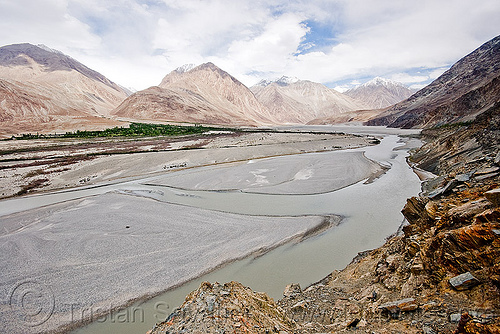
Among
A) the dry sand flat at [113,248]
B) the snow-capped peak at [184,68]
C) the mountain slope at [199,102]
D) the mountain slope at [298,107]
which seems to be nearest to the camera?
the dry sand flat at [113,248]

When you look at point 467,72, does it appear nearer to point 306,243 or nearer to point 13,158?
point 306,243

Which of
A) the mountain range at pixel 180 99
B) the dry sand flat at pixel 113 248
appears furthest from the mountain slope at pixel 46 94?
the dry sand flat at pixel 113 248

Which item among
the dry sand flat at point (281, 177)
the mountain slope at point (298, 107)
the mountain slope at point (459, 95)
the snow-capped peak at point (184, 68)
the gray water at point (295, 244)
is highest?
the snow-capped peak at point (184, 68)

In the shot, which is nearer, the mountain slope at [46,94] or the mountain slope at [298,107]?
the mountain slope at [46,94]

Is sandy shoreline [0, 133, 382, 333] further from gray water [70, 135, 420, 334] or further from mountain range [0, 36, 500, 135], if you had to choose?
mountain range [0, 36, 500, 135]

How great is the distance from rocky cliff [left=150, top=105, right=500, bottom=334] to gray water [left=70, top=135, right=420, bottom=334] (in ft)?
4.08

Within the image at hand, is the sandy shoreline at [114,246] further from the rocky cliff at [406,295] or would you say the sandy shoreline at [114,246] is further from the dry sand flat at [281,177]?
the dry sand flat at [281,177]

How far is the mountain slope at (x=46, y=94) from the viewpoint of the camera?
208 ft

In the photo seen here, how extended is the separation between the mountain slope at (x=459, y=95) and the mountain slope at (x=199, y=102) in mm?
59660

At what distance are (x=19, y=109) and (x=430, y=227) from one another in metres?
93.4

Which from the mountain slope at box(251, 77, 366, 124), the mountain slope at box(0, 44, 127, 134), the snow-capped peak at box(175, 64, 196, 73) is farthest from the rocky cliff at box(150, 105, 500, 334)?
the snow-capped peak at box(175, 64, 196, 73)

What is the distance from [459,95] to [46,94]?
127 metres

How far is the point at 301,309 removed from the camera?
4.72 meters

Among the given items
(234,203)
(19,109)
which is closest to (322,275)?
(234,203)
